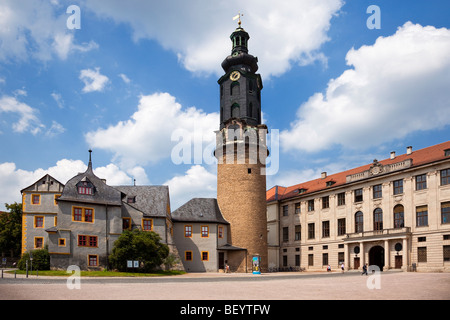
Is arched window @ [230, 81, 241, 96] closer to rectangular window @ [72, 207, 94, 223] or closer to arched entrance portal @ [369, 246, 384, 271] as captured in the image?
arched entrance portal @ [369, 246, 384, 271]

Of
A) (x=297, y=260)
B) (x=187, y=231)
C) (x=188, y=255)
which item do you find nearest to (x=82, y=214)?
(x=187, y=231)

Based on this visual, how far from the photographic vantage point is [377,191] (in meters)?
53.9

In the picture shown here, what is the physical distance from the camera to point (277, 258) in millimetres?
67562

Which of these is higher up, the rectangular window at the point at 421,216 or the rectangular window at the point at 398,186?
the rectangular window at the point at 398,186

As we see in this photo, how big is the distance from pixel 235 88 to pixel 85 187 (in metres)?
26.6

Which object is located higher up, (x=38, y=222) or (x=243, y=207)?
(x=243, y=207)

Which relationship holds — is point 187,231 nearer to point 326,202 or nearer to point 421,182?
point 326,202

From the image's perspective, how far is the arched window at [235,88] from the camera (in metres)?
61.0

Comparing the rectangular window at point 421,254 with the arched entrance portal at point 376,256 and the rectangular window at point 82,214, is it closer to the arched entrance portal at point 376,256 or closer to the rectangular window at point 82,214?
the arched entrance portal at point 376,256

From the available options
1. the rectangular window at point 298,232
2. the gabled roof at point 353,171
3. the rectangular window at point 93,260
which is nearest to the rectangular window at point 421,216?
the gabled roof at point 353,171

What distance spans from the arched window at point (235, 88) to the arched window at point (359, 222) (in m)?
22.6

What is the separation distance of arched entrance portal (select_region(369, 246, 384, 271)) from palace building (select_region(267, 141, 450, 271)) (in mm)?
119

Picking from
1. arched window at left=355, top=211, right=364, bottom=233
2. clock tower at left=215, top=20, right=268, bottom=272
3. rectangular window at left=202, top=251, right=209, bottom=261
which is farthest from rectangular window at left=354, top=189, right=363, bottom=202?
rectangular window at left=202, top=251, right=209, bottom=261
